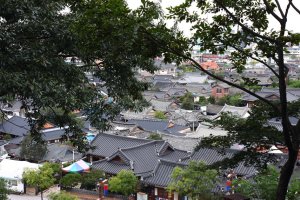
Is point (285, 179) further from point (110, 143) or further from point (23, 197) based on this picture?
point (110, 143)

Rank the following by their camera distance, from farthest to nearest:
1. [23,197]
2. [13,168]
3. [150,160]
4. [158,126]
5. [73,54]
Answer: [158,126] → [13,168] → [150,160] → [23,197] → [73,54]

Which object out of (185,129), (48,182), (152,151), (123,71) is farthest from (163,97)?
(123,71)

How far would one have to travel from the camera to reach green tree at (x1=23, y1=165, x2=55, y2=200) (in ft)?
56.4

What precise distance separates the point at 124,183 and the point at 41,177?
155 inches

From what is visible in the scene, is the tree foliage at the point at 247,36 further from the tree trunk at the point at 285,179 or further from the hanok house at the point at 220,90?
the hanok house at the point at 220,90

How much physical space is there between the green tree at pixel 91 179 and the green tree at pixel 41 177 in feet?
4.78

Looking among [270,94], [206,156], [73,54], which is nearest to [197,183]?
[206,156]

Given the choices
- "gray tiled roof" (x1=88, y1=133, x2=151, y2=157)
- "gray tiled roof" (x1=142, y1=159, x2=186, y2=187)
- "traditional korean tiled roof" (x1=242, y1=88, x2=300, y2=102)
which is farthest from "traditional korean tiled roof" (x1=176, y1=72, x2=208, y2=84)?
"gray tiled roof" (x1=142, y1=159, x2=186, y2=187)

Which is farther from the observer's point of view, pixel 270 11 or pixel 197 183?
pixel 197 183

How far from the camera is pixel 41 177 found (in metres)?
17.2

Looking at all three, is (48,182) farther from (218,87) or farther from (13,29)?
(218,87)

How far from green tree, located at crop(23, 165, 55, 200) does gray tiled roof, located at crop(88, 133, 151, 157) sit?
13.5ft

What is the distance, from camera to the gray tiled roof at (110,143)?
21453 millimetres

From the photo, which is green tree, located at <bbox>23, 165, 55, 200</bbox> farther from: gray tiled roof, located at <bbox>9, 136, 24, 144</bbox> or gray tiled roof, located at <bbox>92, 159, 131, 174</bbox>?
gray tiled roof, located at <bbox>9, 136, 24, 144</bbox>
